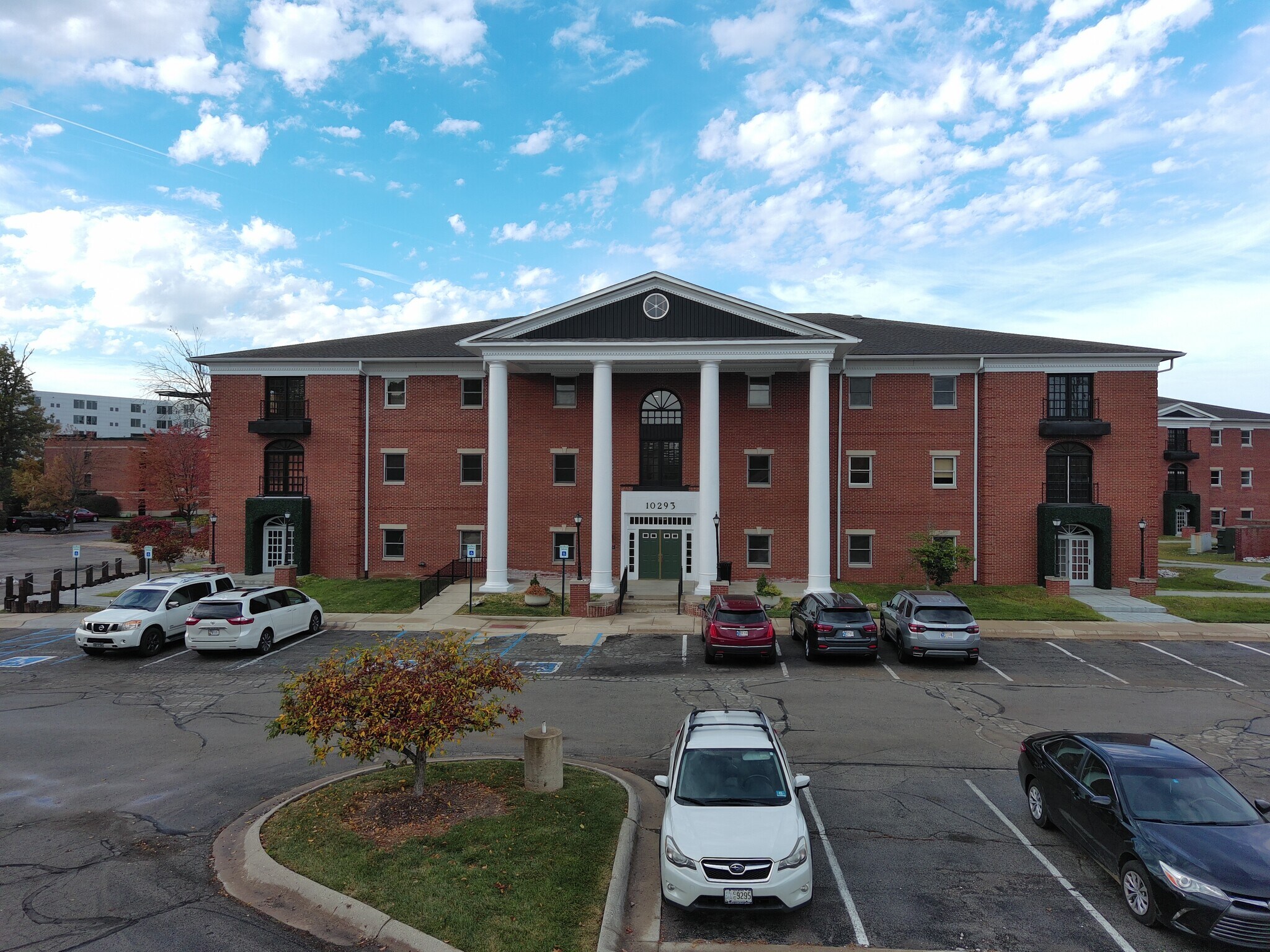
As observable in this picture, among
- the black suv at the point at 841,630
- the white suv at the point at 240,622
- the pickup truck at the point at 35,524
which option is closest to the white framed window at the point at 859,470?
the black suv at the point at 841,630

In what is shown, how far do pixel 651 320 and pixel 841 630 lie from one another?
48.1ft

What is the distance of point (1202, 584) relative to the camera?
30.8 meters

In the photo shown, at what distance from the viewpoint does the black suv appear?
59.2 ft

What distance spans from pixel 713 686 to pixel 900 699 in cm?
385

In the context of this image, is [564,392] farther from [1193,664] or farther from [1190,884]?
[1190,884]

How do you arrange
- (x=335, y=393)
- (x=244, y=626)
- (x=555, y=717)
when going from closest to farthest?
1. (x=555, y=717)
2. (x=244, y=626)
3. (x=335, y=393)

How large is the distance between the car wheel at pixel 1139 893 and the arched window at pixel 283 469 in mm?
31598

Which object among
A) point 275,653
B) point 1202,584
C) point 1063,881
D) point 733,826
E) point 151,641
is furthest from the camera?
point 1202,584

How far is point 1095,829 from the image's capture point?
7695mm

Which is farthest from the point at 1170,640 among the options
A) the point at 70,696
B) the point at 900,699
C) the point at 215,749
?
the point at 70,696

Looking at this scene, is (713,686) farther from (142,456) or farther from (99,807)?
(142,456)

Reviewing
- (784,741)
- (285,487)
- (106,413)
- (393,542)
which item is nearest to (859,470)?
(393,542)

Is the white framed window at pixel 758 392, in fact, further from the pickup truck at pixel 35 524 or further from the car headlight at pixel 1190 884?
the pickup truck at pixel 35 524

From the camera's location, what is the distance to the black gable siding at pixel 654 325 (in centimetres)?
2800
